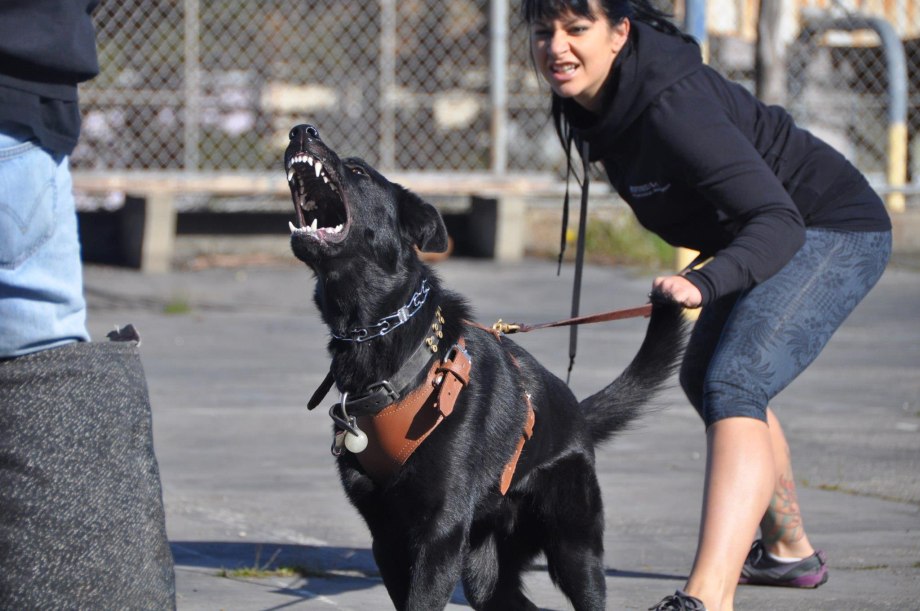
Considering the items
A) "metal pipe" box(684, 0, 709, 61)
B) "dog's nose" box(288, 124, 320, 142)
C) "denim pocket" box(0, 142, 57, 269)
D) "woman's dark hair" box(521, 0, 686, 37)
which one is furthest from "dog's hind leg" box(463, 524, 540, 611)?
"metal pipe" box(684, 0, 709, 61)

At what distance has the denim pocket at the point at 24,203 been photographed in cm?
233

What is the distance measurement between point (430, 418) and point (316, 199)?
71 cm

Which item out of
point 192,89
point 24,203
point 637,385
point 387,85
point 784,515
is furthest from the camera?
point 387,85

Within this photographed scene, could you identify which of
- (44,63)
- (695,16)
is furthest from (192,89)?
(44,63)

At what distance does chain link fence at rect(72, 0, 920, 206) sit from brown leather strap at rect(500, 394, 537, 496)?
26.0ft

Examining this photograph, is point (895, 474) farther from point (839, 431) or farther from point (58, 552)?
point (58, 552)

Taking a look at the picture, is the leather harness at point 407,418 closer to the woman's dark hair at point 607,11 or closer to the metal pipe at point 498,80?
the woman's dark hair at point 607,11

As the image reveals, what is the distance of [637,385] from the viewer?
3.80 metres

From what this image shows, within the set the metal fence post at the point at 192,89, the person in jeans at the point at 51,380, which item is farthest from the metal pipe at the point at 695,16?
the person in jeans at the point at 51,380

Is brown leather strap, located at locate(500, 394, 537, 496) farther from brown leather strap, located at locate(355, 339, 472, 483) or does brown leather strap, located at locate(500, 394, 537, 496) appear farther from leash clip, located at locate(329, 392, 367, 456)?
leash clip, located at locate(329, 392, 367, 456)

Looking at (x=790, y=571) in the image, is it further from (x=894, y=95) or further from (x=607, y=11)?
(x=894, y=95)

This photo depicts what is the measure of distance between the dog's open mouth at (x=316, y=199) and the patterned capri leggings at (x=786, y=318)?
3.46ft

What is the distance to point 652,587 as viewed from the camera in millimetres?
3893

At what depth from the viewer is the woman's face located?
3.54m
